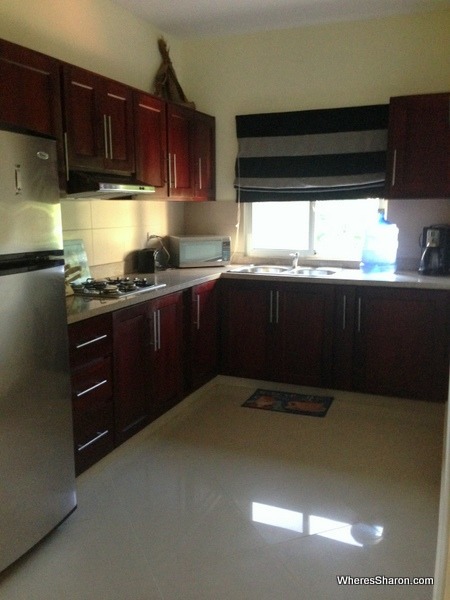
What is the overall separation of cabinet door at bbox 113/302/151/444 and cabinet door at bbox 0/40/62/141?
0.94 meters

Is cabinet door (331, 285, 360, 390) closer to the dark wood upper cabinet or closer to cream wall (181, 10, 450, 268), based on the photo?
cream wall (181, 10, 450, 268)

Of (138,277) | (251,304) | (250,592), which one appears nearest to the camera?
(250,592)

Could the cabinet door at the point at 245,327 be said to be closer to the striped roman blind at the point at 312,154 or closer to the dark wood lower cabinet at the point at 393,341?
the dark wood lower cabinet at the point at 393,341

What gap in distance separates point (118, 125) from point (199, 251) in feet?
3.95

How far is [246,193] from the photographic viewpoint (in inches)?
159

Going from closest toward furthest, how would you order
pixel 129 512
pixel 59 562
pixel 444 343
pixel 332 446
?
pixel 59 562 < pixel 129 512 < pixel 332 446 < pixel 444 343

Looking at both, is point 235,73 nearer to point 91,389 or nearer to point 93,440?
point 91,389

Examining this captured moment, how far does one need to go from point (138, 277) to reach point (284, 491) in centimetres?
162

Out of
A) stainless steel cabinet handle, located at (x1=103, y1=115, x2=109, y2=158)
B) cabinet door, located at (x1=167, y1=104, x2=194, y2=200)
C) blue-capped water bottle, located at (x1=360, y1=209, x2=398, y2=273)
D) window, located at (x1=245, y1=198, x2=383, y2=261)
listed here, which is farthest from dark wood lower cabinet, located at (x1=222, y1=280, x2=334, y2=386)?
stainless steel cabinet handle, located at (x1=103, y1=115, x2=109, y2=158)

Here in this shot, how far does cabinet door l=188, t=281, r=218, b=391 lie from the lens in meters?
3.42

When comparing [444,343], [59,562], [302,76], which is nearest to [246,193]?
[302,76]

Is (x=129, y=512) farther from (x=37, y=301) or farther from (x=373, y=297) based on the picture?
(x=373, y=297)

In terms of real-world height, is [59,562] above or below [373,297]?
below

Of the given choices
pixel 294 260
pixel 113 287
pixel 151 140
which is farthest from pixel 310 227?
pixel 113 287
